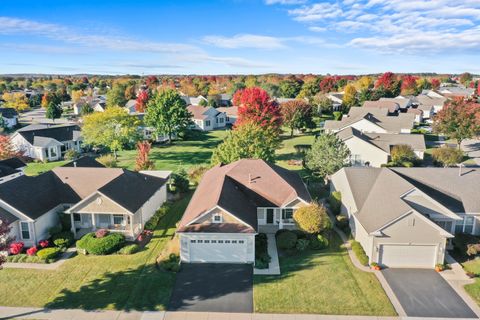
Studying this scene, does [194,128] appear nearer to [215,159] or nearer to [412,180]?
[215,159]

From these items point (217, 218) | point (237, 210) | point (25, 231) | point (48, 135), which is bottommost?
point (25, 231)

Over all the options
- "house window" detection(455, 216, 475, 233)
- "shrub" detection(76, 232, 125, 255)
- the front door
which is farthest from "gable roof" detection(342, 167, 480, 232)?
"shrub" detection(76, 232, 125, 255)

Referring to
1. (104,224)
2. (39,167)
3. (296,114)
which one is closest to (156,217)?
(104,224)

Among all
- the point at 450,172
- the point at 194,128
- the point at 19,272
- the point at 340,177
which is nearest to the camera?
the point at 19,272

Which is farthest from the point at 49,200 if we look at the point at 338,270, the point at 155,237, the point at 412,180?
the point at 412,180

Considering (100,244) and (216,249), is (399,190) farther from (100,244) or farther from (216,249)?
(100,244)

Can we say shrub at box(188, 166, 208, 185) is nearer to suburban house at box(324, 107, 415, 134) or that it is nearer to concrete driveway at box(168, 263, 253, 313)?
concrete driveway at box(168, 263, 253, 313)
